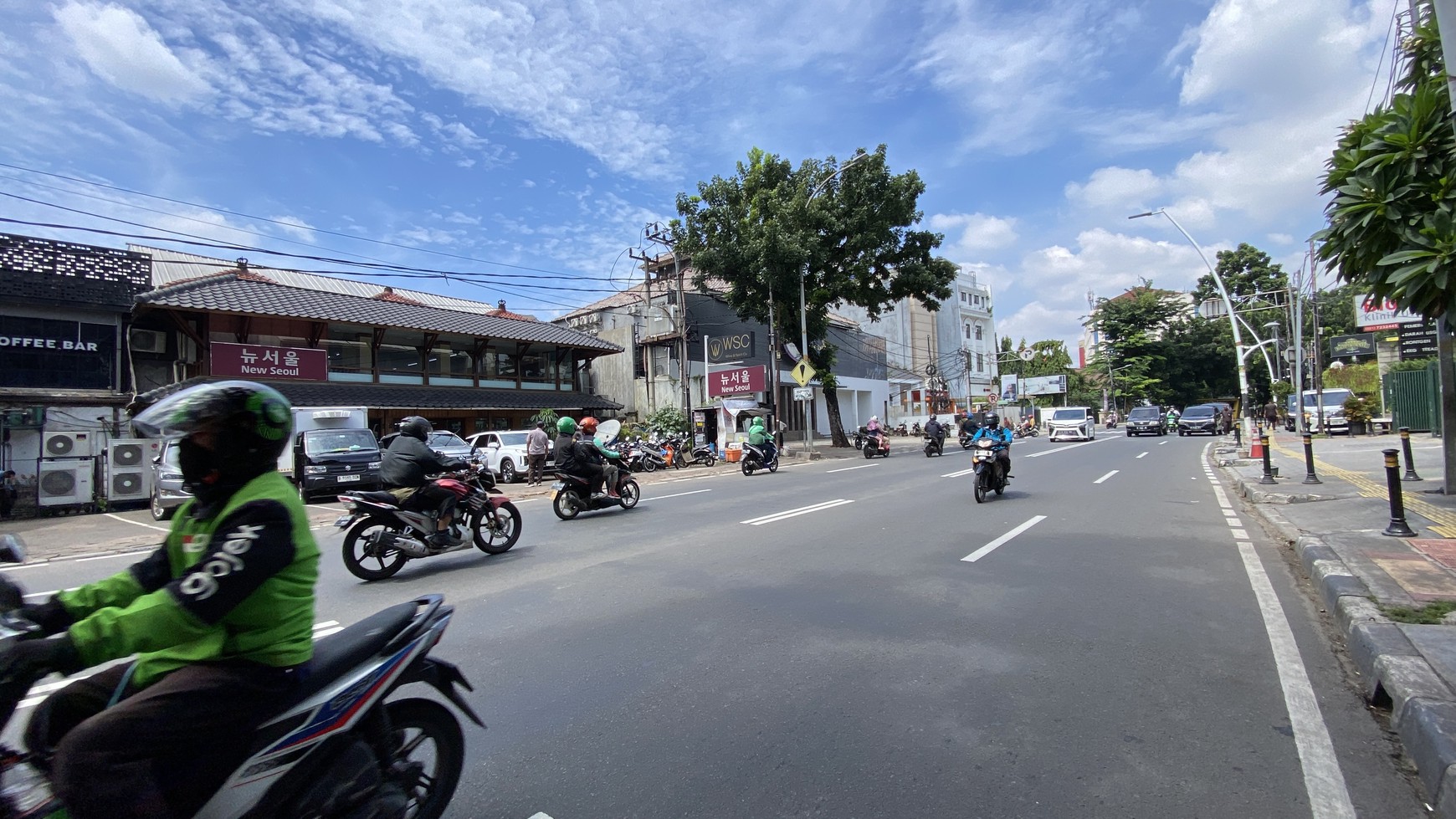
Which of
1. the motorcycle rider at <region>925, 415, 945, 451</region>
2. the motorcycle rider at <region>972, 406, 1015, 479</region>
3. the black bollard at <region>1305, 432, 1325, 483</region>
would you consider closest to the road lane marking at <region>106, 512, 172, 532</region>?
the motorcycle rider at <region>972, 406, 1015, 479</region>

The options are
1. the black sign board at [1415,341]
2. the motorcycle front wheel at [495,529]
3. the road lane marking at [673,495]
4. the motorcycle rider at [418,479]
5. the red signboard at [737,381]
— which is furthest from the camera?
the red signboard at [737,381]

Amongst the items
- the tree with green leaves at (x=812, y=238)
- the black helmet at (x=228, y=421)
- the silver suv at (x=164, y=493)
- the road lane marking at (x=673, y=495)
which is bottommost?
the road lane marking at (x=673, y=495)

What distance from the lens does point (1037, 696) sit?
3.71 metres

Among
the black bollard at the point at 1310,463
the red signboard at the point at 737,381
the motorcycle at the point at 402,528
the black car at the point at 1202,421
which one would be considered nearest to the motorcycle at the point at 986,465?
the black bollard at the point at 1310,463

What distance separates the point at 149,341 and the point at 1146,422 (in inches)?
1634

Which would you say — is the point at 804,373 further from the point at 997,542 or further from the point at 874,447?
the point at 997,542

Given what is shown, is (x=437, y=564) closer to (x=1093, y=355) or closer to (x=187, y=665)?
(x=187, y=665)

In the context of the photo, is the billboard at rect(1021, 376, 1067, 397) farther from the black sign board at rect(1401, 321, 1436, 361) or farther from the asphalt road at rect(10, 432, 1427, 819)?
the asphalt road at rect(10, 432, 1427, 819)

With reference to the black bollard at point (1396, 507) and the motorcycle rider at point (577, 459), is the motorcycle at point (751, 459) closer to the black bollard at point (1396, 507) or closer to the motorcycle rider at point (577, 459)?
the motorcycle rider at point (577, 459)

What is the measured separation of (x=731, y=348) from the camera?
30672 millimetres

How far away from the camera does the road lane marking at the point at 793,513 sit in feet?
31.7

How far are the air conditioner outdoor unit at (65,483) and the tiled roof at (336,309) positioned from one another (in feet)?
16.4

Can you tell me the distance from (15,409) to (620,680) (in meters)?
18.0

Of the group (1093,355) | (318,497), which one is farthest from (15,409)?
(1093,355)
